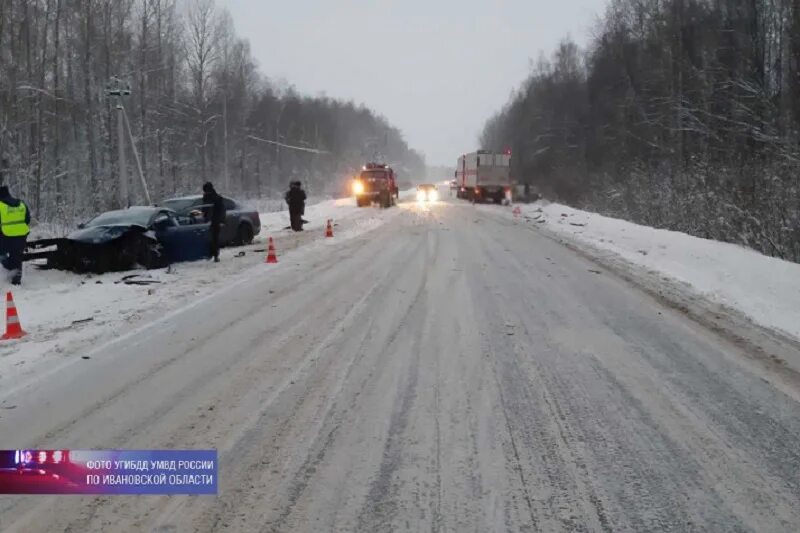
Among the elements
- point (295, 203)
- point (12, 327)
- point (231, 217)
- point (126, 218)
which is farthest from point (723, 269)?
point (295, 203)

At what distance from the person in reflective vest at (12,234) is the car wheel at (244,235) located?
21.2ft

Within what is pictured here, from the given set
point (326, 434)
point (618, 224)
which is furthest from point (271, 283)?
point (618, 224)

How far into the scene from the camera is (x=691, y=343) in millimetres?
6426

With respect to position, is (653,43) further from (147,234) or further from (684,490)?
(684,490)

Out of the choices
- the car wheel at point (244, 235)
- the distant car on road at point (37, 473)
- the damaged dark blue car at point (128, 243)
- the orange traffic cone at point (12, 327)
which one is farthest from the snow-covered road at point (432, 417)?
the car wheel at point (244, 235)

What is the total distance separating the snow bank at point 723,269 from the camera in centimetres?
784

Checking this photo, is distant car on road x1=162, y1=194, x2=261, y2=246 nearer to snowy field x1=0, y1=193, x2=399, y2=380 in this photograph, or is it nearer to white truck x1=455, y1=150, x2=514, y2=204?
snowy field x1=0, y1=193, x2=399, y2=380

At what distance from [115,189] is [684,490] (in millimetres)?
39714

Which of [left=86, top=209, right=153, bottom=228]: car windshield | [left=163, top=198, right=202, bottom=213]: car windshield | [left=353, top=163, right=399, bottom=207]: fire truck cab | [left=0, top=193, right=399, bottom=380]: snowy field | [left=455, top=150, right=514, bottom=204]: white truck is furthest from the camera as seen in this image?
[left=455, top=150, right=514, bottom=204]: white truck

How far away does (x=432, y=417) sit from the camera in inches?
174

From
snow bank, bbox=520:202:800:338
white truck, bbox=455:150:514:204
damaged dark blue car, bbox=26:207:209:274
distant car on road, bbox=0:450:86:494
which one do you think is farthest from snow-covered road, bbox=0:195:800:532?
white truck, bbox=455:150:514:204

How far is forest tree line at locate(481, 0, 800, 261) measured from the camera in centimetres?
1484

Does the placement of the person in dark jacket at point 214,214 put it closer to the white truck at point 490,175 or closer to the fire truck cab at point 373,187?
the fire truck cab at point 373,187

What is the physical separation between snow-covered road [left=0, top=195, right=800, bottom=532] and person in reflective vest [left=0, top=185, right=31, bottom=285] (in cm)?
485
